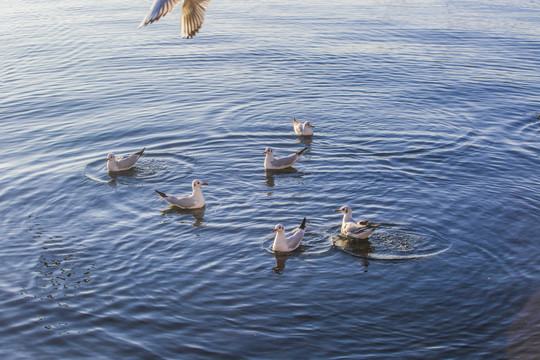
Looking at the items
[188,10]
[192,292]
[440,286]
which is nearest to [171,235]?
[192,292]

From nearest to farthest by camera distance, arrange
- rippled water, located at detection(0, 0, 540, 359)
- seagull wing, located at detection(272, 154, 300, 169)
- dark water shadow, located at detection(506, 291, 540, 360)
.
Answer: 1. dark water shadow, located at detection(506, 291, 540, 360)
2. rippled water, located at detection(0, 0, 540, 359)
3. seagull wing, located at detection(272, 154, 300, 169)

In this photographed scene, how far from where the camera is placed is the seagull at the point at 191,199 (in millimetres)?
14164

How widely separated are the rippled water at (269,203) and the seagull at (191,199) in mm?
250

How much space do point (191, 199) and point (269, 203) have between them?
1.84 m

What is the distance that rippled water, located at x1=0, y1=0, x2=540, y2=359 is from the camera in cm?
994

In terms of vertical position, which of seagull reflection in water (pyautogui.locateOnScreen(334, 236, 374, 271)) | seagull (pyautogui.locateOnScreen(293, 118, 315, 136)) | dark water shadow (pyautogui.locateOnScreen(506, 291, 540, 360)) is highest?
seagull (pyautogui.locateOnScreen(293, 118, 315, 136))

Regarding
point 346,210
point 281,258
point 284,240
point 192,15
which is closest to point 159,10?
point 192,15

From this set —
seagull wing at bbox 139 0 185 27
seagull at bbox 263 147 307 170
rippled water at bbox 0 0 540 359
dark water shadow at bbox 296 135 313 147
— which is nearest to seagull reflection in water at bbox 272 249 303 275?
rippled water at bbox 0 0 540 359

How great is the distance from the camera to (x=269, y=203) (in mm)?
14523

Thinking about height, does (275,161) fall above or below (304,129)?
below

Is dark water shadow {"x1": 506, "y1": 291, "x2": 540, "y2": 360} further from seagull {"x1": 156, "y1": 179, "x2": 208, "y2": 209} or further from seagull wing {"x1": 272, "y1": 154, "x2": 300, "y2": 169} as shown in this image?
seagull wing {"x1": 272, "y1": 154, "x2": 300, "y2": 169}

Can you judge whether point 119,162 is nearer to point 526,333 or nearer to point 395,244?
point 395,244

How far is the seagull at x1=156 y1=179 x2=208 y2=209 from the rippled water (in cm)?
25

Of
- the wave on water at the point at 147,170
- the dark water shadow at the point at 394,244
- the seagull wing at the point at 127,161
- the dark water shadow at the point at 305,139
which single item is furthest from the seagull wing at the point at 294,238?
the dark water shadow at the point at 305,139
